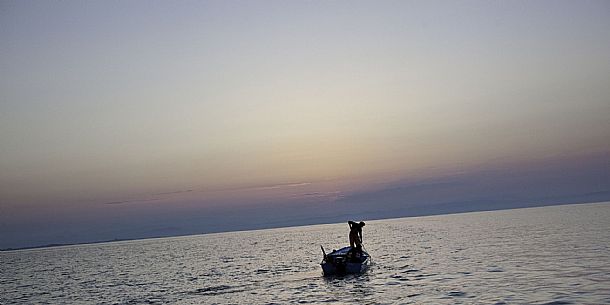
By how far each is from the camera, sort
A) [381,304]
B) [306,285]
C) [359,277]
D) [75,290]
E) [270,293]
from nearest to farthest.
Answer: [381,304]
[270,293]
[306,285]
[359,277]
[75,290]

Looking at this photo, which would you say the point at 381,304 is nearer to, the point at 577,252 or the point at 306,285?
the point at 306,285

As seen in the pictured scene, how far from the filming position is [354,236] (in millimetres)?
40031

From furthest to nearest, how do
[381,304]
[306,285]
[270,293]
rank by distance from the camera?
[306,285] → [270,293] → [381,304]

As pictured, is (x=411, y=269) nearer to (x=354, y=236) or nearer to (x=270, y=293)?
(x=354, y=236)

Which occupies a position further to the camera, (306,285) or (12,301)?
(12,301)

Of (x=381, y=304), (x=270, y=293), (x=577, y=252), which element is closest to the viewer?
(x=381, y=304)

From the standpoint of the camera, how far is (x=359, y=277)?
35.8 meters

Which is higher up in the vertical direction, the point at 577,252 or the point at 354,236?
the point at 354,236

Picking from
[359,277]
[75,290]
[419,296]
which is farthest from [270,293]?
[75,290]

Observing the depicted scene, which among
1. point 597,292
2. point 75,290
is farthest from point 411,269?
point 75,290

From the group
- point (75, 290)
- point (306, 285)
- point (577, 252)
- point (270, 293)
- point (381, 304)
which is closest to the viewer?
point (381, 304)

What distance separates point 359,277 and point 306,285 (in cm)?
427

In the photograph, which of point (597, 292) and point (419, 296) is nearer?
point (597, 292)

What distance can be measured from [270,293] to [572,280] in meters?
16.2
